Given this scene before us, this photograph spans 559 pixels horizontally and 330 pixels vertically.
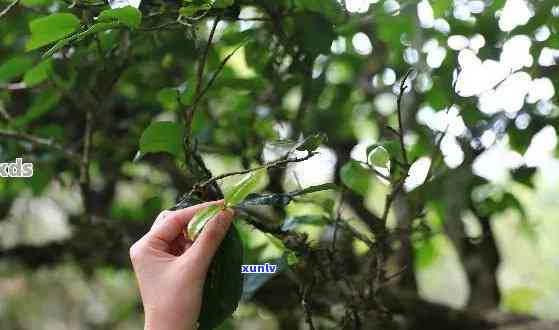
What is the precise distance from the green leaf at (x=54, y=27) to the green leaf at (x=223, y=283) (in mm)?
236

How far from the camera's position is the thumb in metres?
0.61

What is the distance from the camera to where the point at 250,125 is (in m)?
1.14

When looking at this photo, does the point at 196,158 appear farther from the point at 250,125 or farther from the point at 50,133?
the point at 50,133

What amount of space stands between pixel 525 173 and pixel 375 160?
1.69 ft

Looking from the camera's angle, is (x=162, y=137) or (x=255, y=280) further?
(x=255, y=280)

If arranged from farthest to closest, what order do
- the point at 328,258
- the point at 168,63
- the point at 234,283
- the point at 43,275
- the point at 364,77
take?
the point at 43,275
the point at 364,77
the point at 168,63
the point at 328,258
the point at 234,283

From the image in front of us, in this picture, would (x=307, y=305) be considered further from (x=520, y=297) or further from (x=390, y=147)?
(x=520, y=297)

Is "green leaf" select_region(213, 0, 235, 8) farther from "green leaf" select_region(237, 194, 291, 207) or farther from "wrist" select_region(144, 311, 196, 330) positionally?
"wrist" select_region(144, 311, 196, 330)

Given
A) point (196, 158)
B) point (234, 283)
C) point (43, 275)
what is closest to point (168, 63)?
point (196, 158)

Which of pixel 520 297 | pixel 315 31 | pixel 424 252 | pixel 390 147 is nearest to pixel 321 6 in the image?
pixel 315 31

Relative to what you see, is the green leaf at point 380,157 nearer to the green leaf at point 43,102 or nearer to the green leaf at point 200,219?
the green leaf at point 200,219

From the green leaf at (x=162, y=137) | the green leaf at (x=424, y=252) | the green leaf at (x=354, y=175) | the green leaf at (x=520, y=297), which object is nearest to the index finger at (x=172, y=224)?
the green leaf at (x=162, y=137)

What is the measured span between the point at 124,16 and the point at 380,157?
0.90 ft

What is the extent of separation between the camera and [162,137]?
71cm
